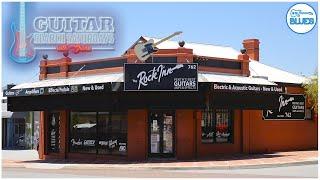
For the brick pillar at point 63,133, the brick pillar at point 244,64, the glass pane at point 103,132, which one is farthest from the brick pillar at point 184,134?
the brick pillar at point 63,133

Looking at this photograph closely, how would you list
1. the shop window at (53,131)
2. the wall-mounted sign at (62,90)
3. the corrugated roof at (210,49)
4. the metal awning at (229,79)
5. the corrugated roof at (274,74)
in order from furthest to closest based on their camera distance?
1. the corrugated roof at (274,74)
2. the corrugated roof at (210,49)
3. the shop window at (53,131)
4. the metal awning at (229,79)
5. the wall-mounted sign at (62,90)

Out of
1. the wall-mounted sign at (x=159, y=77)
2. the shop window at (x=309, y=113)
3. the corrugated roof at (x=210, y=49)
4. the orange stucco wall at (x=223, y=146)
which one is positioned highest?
the corrugated roof at (x=210, y=49)

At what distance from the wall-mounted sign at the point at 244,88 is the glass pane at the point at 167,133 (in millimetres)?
2667

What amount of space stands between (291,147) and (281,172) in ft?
37.3

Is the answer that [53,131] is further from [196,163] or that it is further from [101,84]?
[196,163]

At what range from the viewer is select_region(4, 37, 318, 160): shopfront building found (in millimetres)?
23969

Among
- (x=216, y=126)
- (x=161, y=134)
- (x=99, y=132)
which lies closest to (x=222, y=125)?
(x=216, y=126)

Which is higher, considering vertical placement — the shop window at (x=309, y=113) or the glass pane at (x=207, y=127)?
the shop window at (x=309, y=113)

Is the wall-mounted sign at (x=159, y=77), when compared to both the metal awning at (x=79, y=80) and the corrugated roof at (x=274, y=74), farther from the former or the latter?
the corrugated roof at (x=274, y=74)

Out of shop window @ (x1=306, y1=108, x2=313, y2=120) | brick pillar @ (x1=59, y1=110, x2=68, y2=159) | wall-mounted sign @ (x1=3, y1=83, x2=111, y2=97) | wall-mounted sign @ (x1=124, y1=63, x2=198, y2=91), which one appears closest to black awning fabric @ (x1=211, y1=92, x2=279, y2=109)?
wall-mounted sign @ (x1=124, y1=63, x2=198, y2=91)

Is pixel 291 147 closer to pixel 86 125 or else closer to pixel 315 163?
pixel 315 163

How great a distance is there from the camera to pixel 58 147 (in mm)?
28406

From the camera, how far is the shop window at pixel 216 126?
26250 mm

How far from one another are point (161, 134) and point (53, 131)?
6579 mm
